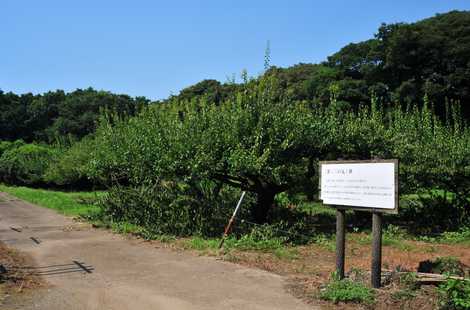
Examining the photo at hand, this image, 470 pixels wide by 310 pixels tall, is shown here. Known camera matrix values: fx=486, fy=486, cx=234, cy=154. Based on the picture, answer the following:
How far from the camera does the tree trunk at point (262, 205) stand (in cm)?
1446

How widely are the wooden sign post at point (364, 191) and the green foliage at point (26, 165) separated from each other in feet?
110

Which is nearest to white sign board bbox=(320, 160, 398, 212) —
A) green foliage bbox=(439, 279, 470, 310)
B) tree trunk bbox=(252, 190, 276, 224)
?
green foliage bbox=(439, 279, 470, 310)

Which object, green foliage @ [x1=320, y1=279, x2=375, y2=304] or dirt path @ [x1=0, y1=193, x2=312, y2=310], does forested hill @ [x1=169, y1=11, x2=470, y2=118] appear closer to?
dirt path @ [x1=0, y1=193, x2=312, y2=310]

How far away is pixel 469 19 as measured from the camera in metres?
46.8

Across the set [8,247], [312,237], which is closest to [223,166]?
[312,237]

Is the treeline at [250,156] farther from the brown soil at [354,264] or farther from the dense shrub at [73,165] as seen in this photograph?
the dense shrub at [73,165]

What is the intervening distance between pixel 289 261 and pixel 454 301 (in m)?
4.41

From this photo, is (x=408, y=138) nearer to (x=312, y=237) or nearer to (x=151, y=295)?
(x=312, y=237)

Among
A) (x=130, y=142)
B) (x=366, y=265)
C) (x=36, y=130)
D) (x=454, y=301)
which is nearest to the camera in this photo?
(x=454, y=301)

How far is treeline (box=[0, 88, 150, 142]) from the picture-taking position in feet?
253

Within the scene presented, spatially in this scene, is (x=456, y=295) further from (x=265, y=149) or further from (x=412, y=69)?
(x=412, y=69)

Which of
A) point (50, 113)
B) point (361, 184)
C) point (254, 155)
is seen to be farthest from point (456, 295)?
point (50, 113)

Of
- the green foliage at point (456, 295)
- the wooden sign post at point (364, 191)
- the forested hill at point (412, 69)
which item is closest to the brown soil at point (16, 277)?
the wooden sign post at point (364, 191)

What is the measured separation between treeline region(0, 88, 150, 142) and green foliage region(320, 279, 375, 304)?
70.4 metres
